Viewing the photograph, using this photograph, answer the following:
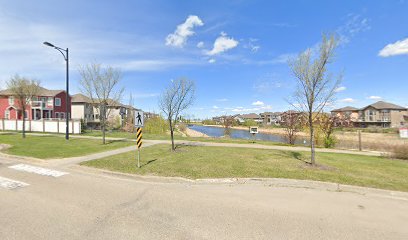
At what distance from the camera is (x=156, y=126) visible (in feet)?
116

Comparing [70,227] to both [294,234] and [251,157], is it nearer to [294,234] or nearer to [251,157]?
[294,234]

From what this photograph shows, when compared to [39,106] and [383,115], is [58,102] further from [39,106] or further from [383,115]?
[383,115]

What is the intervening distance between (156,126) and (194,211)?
31.7m

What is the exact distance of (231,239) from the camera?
3627 millimetres

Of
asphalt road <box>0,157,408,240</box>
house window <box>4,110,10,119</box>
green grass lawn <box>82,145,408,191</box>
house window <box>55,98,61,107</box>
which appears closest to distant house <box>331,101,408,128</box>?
green grass lawn <box>82,145,408,191</box>

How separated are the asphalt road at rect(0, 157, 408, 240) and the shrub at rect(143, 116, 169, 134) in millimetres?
28179

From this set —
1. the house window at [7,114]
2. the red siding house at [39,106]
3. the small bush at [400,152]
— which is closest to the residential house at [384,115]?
the small bush at [400,152]

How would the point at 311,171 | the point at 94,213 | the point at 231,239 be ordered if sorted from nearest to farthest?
the point at 231,239
the point at 94,213
the point at 311,171

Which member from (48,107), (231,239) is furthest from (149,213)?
(48,107)

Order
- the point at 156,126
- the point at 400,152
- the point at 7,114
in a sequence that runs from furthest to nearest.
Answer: the point at 7,114, the point at 156,126, the point at 400,152

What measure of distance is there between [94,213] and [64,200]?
137 centimetres

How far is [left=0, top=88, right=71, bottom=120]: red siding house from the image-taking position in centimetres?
3922

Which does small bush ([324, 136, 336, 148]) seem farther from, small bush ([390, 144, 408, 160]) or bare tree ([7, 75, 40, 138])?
bare tree ([7, 75, 40, 138])

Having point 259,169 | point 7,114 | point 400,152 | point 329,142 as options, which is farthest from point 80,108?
point 400,152
